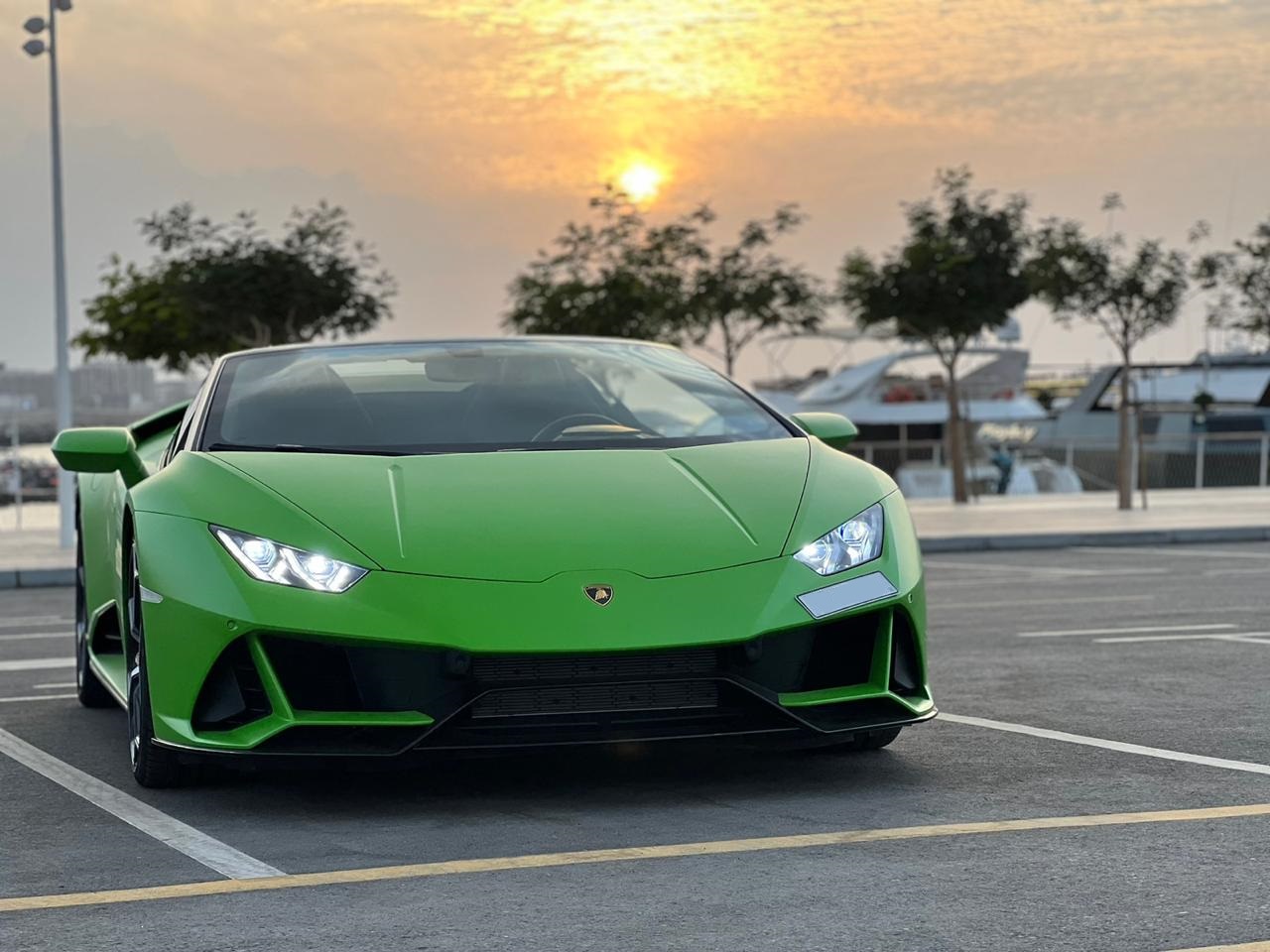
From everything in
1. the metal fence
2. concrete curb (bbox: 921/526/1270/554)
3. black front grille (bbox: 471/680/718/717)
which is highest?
black front grille (bbox: 471/680/718/717)

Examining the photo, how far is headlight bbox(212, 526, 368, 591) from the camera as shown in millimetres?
4844

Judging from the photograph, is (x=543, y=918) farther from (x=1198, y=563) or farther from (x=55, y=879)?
(x=1198, y=563)

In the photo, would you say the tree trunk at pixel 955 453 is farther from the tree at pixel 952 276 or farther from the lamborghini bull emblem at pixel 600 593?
the lamborghini bull emblem at pixel 600 593

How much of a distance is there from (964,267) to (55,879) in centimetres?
2654

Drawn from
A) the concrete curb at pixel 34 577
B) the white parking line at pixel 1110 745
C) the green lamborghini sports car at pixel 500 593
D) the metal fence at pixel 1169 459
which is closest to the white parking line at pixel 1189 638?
the white parking line at pixel 1110 745

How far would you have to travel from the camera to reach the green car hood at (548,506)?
495cm

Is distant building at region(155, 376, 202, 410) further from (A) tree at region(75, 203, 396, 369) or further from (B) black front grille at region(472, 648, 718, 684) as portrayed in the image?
(B) black front grille at region(472, 648, 718, 684)

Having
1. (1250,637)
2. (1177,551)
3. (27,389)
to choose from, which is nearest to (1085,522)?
(1177,551)

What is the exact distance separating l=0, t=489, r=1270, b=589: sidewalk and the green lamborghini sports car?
38.7 feet

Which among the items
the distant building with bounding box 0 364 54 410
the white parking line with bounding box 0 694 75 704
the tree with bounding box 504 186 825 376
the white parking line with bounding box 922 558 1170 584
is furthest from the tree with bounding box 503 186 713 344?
the white parking line with bounding box 0 694 75 704

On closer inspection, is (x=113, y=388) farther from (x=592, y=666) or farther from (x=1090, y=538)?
(x=592, y=666)

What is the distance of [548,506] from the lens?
518 cm

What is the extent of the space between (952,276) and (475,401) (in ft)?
79.9

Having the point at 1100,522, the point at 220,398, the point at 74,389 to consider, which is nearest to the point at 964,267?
the point at 1100,522
